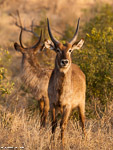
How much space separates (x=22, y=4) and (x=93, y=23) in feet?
49.3

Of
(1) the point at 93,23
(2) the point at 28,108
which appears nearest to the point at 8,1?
(1) the point at 93,23

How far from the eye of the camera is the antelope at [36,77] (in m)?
7.20

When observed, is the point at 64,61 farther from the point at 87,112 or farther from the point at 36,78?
the point at 87,112

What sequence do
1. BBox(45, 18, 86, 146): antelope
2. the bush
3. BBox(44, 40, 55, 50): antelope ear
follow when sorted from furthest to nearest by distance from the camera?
the bush
BBox(44, 40, 55, 50): antelope ear
BBox(45, 18, 86, 146): antelope

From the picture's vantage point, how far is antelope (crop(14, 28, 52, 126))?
7.20m

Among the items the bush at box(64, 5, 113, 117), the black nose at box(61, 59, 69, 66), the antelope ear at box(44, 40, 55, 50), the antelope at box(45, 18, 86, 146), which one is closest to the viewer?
the black nose at box(61, 59, 69, 66)

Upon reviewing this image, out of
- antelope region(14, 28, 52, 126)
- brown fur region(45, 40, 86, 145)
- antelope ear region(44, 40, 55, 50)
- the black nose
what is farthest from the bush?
the black nose

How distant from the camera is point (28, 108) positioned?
8250 millimetres

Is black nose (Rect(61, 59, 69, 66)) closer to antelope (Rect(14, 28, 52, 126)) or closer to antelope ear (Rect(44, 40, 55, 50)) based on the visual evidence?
antelope ear (Rect(44, 40, 55, 50))

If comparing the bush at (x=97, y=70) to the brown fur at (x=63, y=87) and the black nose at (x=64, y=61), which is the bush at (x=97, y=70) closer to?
the brown fur at (x=63, y=87)

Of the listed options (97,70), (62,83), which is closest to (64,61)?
(62,83)

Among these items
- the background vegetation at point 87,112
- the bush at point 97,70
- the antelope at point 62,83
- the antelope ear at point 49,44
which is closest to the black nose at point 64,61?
the antelope at point 62,83

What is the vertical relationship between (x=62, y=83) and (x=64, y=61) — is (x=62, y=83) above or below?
below

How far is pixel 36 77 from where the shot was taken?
7520 mm
